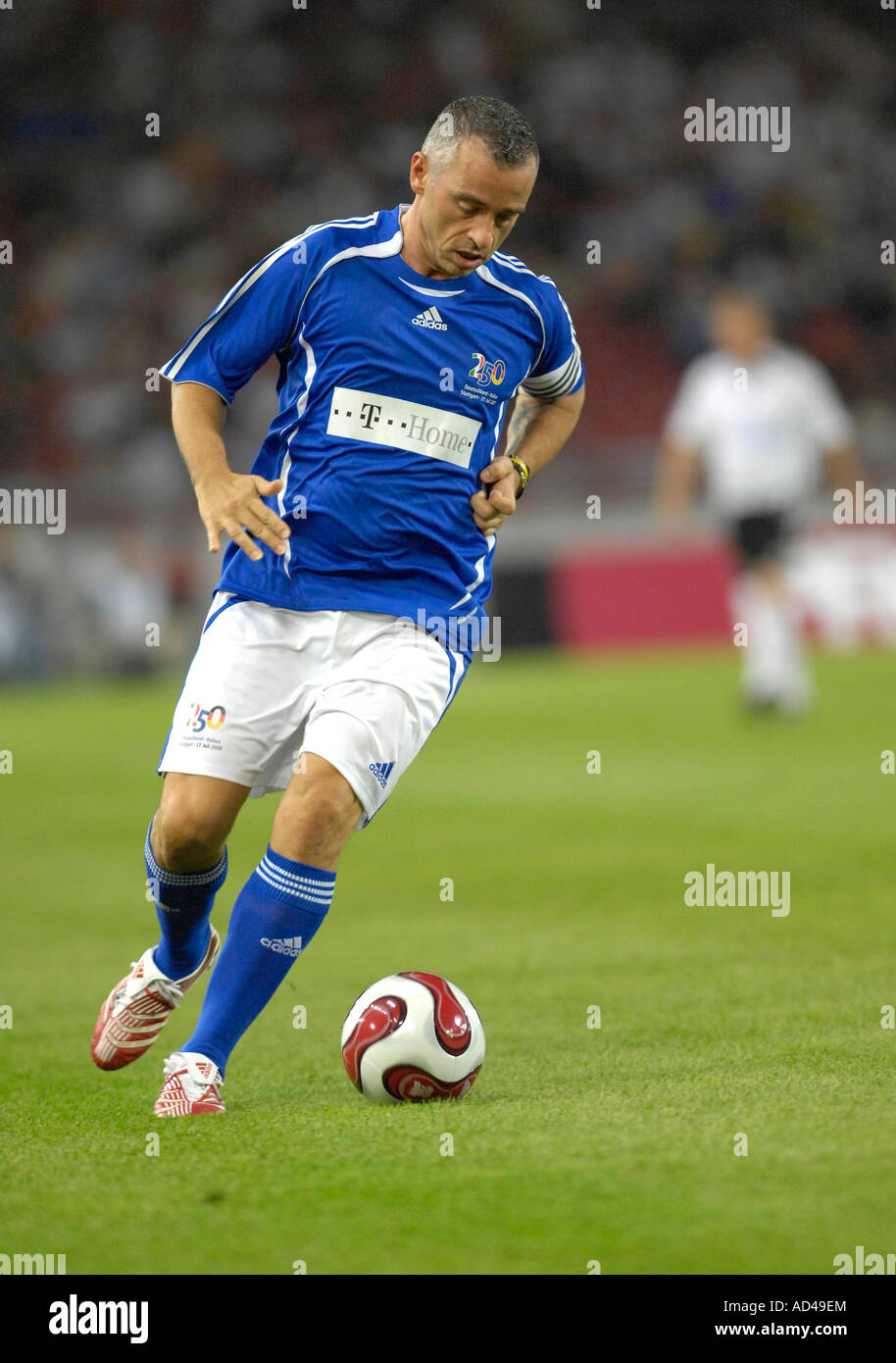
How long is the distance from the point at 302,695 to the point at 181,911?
661 mm

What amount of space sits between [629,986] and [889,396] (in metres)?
18.5

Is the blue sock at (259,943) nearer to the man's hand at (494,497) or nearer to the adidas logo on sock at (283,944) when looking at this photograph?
the adidas logo on sock at (283,944)

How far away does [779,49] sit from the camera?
25938 mm

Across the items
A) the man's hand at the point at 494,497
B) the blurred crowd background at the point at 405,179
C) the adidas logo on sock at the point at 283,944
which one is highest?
the blurred crowd background at the point at 405,179

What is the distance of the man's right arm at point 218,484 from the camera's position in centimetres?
412

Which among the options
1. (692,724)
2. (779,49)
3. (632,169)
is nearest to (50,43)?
(632,169)

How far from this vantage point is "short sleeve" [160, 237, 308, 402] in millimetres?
4348

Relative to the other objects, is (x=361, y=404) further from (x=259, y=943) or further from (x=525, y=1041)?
(x=525, y=1041)

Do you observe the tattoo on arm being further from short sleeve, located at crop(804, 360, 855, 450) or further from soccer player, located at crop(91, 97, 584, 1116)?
short sleeve, located at crop(804, 360, 855, 450)

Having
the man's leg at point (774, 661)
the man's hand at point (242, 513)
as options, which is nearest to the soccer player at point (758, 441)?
the man's leg at point (774, 661)

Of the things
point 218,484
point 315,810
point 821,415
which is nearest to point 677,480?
point 821,415

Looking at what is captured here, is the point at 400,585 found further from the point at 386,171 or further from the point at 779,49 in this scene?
the point at 779,49

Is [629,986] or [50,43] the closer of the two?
[629,986]

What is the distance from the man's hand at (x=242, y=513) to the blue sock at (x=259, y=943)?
71 cm
